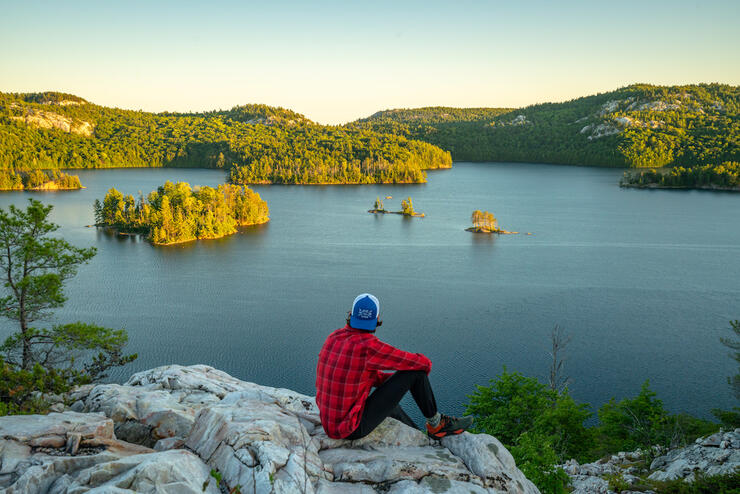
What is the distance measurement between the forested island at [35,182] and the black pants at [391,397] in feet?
455

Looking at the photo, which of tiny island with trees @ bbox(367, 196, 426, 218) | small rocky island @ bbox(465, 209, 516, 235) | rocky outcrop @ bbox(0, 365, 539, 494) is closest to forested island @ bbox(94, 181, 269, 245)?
tiny island with trees @ bbox(367, 196, 426, 218)

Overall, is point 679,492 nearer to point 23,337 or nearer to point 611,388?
point 23,337

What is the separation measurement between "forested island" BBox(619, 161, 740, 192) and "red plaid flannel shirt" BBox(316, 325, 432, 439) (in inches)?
5593

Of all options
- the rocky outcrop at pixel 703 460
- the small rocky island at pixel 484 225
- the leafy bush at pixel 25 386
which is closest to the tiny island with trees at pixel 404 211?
the small rocky island at pixel 484 225

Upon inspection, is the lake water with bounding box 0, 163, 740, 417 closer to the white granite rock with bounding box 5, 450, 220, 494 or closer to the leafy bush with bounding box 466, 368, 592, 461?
the leafy bush with bounding box 466, 368, 592, 461

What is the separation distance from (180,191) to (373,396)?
256 ft

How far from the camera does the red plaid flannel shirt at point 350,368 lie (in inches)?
206

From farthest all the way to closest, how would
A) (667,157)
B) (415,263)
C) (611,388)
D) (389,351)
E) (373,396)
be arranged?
1. (667,157)
2. (415,263)
3. (611,388)
4. (373,396)
5. (389,351)

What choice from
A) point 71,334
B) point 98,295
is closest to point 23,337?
point 71,334

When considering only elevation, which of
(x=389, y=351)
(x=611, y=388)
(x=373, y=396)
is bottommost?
(x=611, y=388)

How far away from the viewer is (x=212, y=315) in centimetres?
4059

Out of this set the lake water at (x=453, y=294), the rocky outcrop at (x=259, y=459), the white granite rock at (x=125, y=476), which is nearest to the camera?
the white granite rock at (x=125, y=476)

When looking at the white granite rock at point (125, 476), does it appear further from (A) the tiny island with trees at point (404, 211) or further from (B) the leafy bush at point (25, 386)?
(A) the tiny island with trees at point (404, 211)

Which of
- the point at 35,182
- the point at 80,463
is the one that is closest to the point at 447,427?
the point at 80,463
